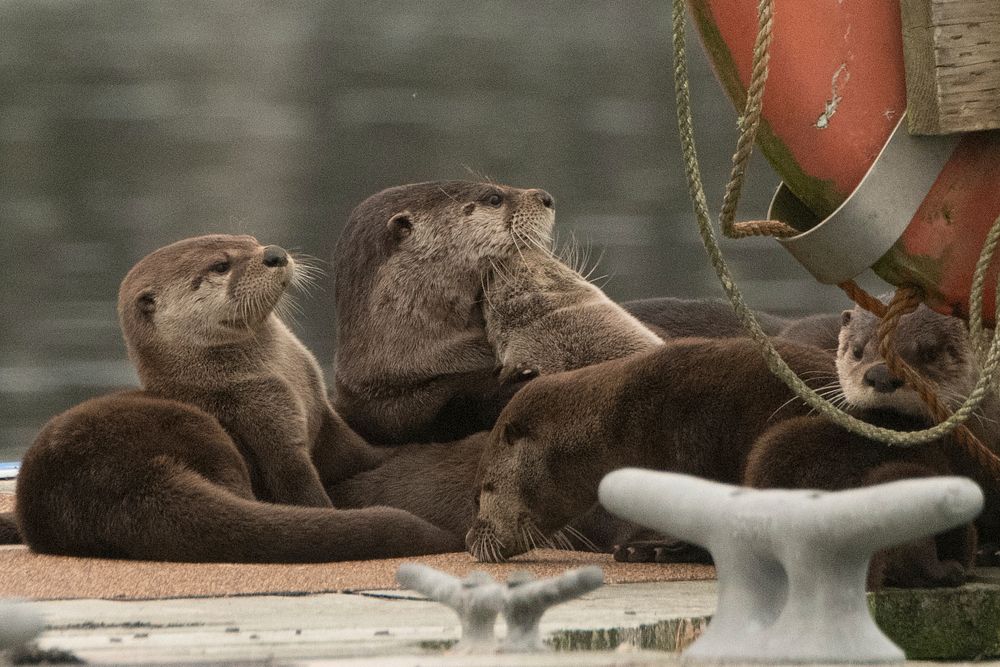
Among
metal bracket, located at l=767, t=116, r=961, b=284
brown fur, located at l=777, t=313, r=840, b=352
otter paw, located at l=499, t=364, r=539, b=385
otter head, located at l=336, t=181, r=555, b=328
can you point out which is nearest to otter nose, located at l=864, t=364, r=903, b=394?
metal bracket, located at l=767, t=116, r=961, b=284

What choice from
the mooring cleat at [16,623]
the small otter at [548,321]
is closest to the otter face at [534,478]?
the small otter at [548,321]

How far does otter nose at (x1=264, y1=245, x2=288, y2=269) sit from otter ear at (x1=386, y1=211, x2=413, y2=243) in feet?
1.48

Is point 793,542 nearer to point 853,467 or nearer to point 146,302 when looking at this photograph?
point 853,467

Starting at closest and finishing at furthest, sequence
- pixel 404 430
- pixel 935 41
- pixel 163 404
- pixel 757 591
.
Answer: pixel 757 591 < pixel 935 41 < pixel 163 404 < pixel 404 430

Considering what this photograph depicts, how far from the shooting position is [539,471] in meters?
3.29

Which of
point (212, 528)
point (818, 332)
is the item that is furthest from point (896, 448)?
point (212, 528)

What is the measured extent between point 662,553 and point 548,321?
986 millimetres

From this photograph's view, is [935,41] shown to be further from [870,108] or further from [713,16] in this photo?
[713,16]

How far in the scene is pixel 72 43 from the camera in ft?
43.1

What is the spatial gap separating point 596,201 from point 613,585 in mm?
7954

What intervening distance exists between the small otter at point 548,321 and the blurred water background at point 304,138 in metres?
4.37

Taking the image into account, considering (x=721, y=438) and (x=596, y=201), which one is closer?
(x=721, y=438)

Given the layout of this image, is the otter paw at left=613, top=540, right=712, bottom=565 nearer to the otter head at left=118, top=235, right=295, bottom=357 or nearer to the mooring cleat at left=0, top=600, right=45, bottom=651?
the otter head at left=118, top=235, right=295, bottom=357

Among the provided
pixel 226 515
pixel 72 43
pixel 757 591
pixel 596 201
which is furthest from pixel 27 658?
pixel 72 43
